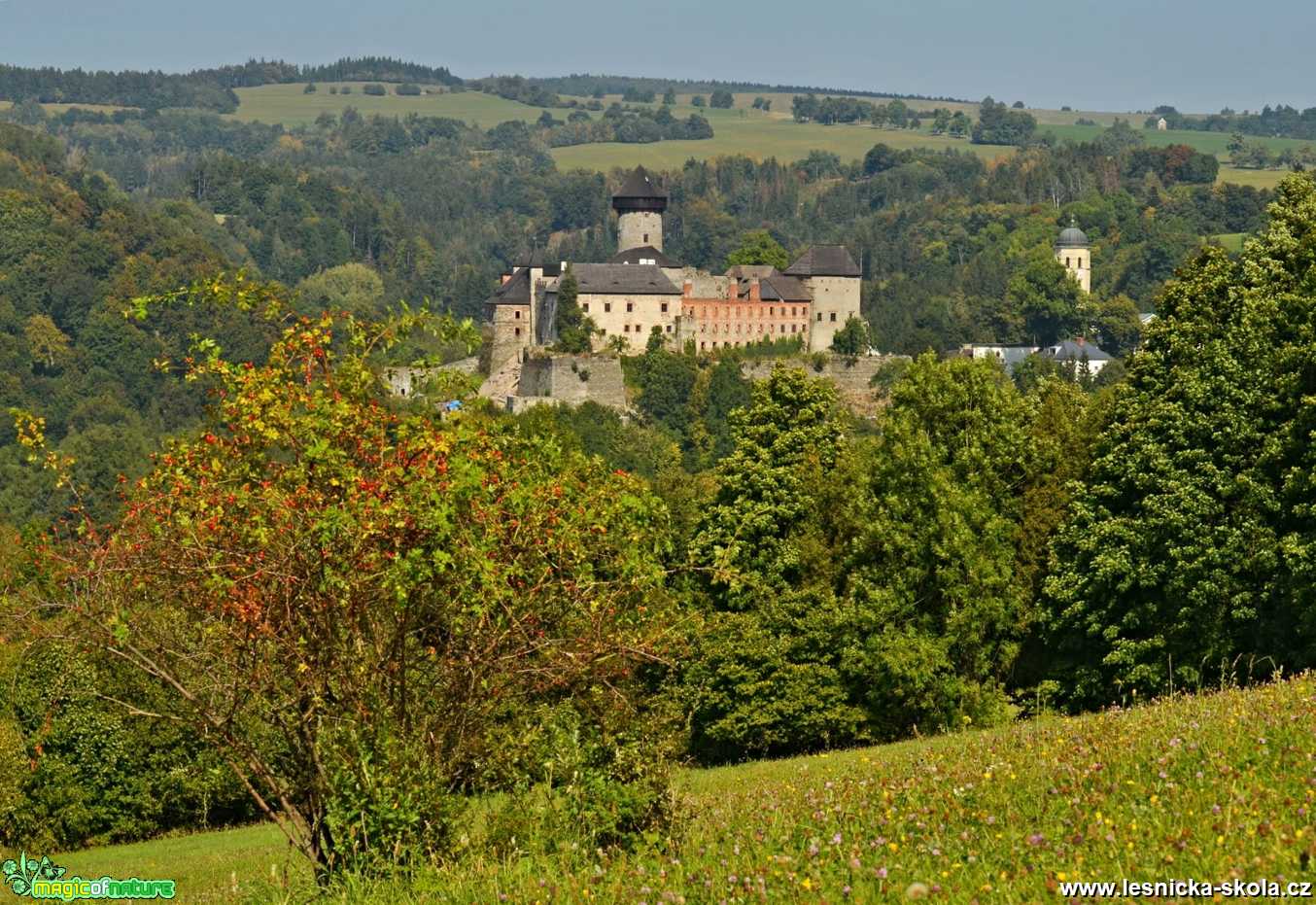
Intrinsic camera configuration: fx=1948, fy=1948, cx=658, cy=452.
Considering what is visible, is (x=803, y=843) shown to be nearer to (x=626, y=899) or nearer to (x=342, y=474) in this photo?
(x=626, y=899)

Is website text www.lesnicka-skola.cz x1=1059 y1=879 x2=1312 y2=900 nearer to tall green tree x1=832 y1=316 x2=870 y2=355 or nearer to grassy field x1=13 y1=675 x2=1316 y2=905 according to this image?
grassy field x1=13 y1=675 x2=1316 y2=905

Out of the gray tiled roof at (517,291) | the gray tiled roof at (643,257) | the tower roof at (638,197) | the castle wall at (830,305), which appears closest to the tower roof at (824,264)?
the castle wall at (830,305)

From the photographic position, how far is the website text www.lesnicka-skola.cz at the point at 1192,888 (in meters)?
11.0

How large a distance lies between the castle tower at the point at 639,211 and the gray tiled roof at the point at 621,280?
23.5 m

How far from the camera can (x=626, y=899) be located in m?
12.7

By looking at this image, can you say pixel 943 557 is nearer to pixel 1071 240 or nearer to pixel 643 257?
pixel 643 257

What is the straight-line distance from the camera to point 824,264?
401 ft

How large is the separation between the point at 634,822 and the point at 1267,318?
866 inches

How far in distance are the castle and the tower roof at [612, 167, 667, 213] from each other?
13299 mm

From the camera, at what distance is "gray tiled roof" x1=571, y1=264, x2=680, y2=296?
114625 mm

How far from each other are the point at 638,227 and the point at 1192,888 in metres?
133

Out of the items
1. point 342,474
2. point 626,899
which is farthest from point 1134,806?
point 342,474

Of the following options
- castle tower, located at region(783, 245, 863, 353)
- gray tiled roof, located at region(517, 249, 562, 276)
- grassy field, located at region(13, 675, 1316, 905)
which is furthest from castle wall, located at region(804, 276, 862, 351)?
grassy field, located at region(13, 675, 1316, 905)

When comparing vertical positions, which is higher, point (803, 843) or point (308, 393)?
point (308, 393)
